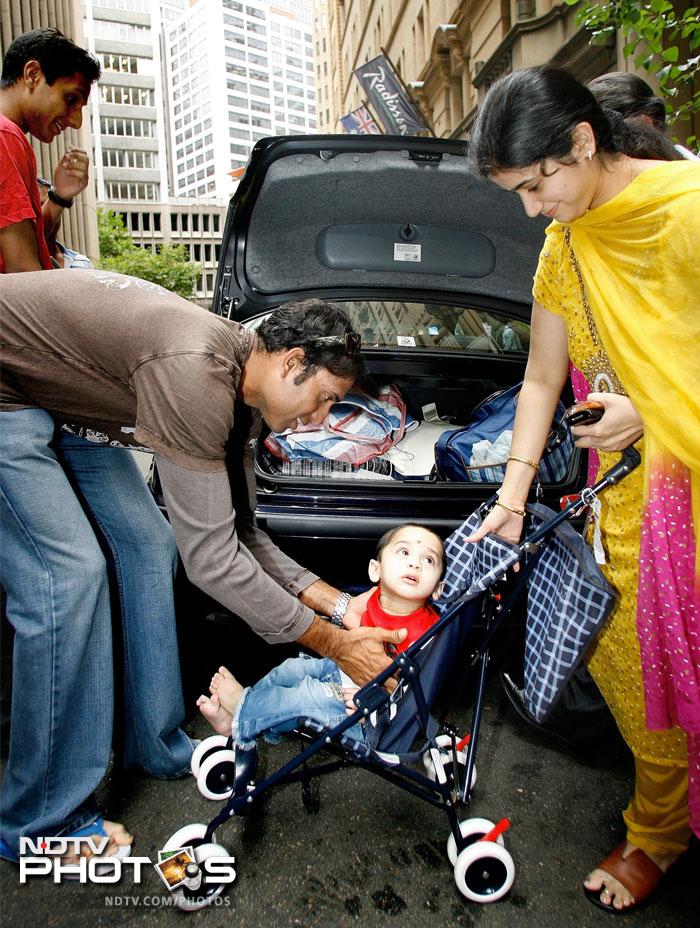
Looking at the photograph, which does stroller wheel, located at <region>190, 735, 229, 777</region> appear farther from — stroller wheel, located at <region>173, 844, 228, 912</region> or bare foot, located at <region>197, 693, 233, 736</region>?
stroller wheel, located at <region>173, 844, 228, 912</region>

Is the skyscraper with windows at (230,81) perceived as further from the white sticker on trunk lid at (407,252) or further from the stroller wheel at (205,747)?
the stroller wheel at (205,747)

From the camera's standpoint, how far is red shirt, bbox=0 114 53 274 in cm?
195

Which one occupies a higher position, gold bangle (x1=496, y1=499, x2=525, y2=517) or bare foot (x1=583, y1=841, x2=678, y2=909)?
gold bangle (x1=496, y1=499, x2=525, y2=517)

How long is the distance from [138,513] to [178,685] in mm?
552

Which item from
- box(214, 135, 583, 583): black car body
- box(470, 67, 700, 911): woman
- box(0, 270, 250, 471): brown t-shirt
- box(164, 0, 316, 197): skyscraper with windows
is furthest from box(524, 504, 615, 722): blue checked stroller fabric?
box(164, 0, 316, 197): skyscraper with windows

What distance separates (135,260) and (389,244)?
161 ft

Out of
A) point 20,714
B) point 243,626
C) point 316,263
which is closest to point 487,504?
point 243,626

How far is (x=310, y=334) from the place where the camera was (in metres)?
1.59

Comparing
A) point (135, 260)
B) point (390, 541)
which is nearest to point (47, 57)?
point (390, 541)

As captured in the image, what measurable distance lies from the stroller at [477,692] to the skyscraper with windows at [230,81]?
85.7m

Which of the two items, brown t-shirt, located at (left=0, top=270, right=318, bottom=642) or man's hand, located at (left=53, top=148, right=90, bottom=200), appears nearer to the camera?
brown t-shirt, located at (left=0, top=270, right=318, bottom=642)

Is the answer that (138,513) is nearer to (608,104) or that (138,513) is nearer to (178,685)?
(178,685)

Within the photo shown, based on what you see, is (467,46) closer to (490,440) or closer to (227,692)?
(490,440)

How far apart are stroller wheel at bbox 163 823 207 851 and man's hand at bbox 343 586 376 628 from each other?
25.6 inches
